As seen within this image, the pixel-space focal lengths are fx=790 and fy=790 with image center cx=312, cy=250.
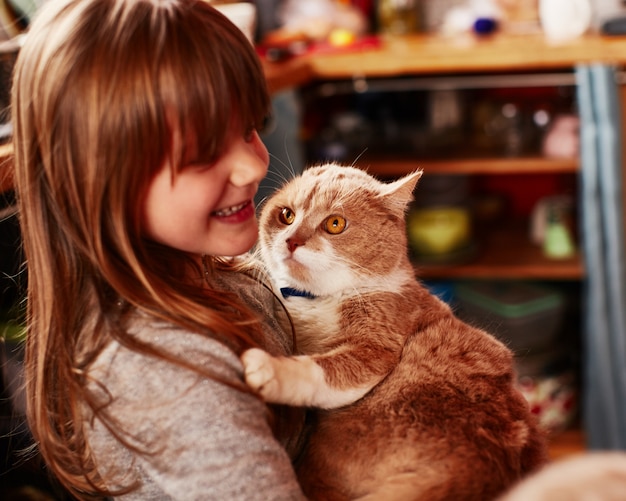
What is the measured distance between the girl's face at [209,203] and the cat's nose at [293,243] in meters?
0.14

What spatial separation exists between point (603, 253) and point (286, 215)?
1.66 m

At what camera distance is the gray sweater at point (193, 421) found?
0.74 meters

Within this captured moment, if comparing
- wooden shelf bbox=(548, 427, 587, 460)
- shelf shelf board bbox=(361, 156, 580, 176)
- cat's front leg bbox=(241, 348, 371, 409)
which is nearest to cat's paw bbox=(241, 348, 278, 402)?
cat's front leg bbox=(241, 348, 371, 409)

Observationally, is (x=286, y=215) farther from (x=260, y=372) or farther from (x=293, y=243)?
(x=260, y=372)

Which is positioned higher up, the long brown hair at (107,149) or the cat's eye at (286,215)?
the long brown hair at (107,149)

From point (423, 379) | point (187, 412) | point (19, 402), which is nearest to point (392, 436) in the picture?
point (423, 379)

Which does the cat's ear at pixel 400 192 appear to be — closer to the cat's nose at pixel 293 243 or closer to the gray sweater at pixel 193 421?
the cat's nose at pixel 293 243

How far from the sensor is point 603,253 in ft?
8.05

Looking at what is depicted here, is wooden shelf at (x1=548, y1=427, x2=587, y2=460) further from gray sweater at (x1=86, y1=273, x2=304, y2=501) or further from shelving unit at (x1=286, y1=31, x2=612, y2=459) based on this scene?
gray sweater at (x1=86, y1=273, x2=304, y2=501)

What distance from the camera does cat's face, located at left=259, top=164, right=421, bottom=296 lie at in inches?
40.3

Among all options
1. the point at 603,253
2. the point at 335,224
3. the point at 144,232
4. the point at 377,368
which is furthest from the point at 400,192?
A: the point at 603,253

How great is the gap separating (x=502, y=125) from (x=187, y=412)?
89.4 inches

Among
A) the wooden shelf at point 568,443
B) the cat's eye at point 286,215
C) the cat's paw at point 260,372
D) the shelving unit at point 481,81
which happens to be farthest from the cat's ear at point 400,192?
the wooden shelf at point 568,443

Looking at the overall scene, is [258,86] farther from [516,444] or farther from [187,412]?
[516,444]
